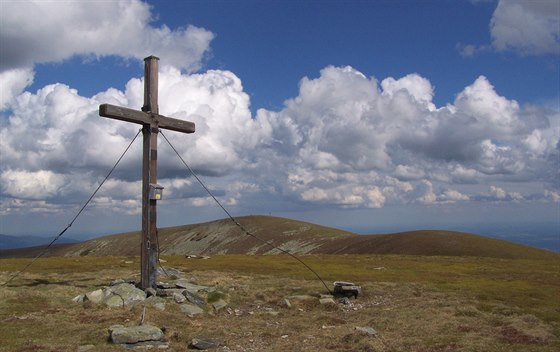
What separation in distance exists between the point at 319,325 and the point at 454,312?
8109mm

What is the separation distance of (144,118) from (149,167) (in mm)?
3003

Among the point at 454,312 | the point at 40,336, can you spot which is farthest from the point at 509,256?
the point at 40,336

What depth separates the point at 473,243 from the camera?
112 meters

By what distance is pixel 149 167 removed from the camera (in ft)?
92.1

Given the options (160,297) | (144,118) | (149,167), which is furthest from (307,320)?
(144,118)

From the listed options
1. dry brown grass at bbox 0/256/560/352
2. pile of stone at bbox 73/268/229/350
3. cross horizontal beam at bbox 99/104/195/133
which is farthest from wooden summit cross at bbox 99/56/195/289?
dry brown grass at bbox 0/256/560/352

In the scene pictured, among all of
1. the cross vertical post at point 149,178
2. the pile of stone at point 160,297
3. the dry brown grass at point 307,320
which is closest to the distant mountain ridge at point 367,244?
the dry brown grass at point 307,320

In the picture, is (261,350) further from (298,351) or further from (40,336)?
(40,336)

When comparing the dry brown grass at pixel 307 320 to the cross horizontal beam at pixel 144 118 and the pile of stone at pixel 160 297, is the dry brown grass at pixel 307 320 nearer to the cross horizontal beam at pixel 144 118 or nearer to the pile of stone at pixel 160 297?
the pile of stone at pixel 160 297

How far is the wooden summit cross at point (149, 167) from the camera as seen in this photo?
2764 cm

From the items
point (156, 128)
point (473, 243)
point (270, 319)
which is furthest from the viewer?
point (473, 243)

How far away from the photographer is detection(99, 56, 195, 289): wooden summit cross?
1088 inches

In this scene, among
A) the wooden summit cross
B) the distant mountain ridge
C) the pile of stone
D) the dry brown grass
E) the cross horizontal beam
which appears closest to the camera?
the dry brown grass

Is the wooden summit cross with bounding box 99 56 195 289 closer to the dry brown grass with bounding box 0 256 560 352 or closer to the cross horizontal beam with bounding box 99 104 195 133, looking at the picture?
the cross horizontal beam with bounding box 99 104 195 133
